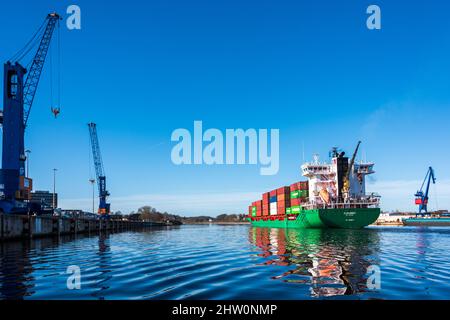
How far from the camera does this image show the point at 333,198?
2982 inches

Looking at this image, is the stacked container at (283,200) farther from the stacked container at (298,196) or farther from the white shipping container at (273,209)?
the stacked container at (298,196)

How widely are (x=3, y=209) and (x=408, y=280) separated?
61003mm

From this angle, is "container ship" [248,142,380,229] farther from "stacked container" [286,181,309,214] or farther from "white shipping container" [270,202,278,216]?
"white shipping container" [270,202,278,216]

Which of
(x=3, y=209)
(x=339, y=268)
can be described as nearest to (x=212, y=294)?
(x=339, y=268)

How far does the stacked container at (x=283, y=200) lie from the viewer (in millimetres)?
93625

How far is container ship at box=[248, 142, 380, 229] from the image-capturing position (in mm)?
66438

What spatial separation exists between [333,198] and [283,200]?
21050mm

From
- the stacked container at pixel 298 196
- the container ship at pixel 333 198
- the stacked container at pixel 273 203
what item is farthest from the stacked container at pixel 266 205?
the stacked container at pixel 298 196

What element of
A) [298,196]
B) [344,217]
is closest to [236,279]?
[344,217]

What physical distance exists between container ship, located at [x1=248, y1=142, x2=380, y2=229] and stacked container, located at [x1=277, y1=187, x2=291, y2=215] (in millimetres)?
2218

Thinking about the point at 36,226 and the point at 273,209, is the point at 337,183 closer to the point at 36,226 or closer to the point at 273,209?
the point at 273,209

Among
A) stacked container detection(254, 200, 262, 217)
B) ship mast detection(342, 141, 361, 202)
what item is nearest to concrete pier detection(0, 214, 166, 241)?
ship mast detection(342, 141, 361, 202)
